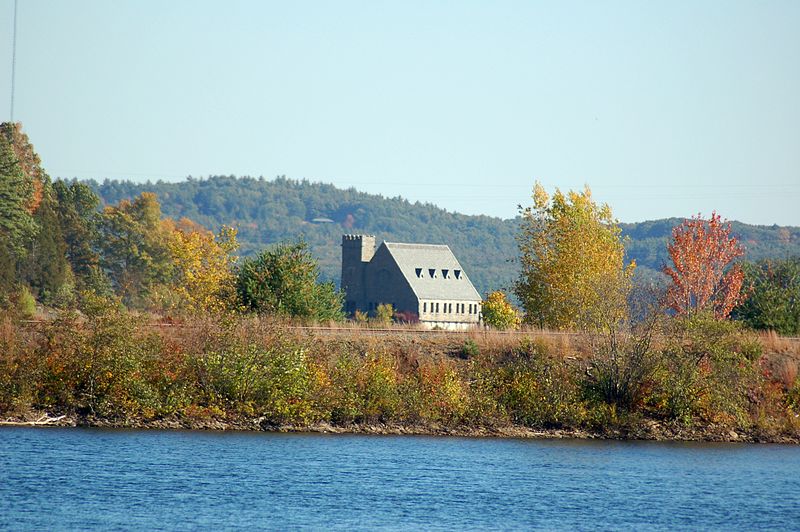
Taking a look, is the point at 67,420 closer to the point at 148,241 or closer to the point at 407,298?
the point at 148,241

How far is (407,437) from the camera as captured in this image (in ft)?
147

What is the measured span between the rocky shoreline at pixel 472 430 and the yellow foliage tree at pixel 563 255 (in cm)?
1160

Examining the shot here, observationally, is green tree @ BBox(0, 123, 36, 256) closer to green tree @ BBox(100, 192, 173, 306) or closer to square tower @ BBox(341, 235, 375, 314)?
Result: green tree @ BBox(100, 192, 173, 306)

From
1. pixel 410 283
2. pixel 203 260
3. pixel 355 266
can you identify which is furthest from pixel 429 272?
pixel 203 260

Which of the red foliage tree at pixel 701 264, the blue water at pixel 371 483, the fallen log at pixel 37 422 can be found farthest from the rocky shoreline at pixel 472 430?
the red foliage tree at pixel 701 264

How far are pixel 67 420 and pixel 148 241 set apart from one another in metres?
65.3

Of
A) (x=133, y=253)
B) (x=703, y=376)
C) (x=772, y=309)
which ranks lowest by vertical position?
(x=703, y=376)

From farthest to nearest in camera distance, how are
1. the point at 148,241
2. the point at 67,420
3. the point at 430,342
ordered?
the point at 148,241 < the point at 430,342 < the point at 67,420

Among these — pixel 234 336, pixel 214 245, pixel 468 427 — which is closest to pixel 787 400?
pixel 468 427

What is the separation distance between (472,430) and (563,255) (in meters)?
20.1

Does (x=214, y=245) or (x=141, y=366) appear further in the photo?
(x=214, y=245)

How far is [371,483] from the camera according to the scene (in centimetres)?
3456

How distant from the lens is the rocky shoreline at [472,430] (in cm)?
4410

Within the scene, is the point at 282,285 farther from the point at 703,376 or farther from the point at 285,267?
the point at 703,376
